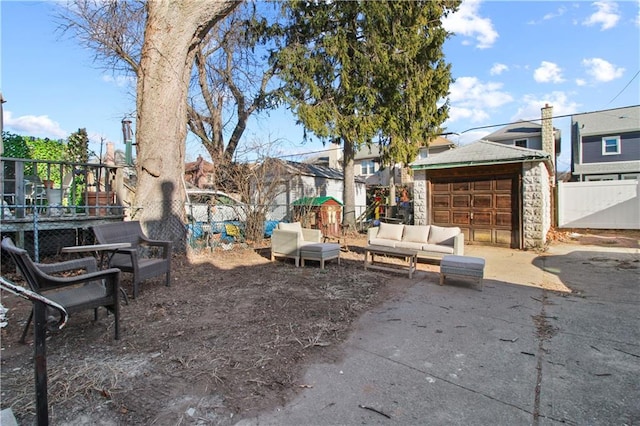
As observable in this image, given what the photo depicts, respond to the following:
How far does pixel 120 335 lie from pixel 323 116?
33.0 feet

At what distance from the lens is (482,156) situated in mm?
9719

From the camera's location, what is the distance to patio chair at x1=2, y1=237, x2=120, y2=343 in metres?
2.77

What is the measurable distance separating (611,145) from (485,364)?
24.0 m

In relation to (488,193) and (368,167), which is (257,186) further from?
(368,167)

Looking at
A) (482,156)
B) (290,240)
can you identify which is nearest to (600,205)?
(482,156)

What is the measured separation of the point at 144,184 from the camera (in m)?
6.71

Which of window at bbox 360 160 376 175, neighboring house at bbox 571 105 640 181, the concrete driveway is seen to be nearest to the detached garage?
the concrete driveway

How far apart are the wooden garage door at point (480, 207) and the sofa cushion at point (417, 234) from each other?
3.14 meters

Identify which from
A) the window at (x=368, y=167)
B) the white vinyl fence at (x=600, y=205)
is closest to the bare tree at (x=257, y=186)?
the white vinyl fence at (x=600, y=205)

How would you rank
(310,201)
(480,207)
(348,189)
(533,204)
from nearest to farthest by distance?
(533,204) → (480,207) → (310,201) → (348,189)

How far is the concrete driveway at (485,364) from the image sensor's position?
2197 millimetres

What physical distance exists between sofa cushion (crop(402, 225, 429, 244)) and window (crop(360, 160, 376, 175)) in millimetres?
20979

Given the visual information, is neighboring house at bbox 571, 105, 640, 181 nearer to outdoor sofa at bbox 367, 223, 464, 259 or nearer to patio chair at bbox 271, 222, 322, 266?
outdoor sofa at bbox 367, 223, 464, 259

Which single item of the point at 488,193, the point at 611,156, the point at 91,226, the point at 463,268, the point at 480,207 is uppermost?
the point at 611,156
